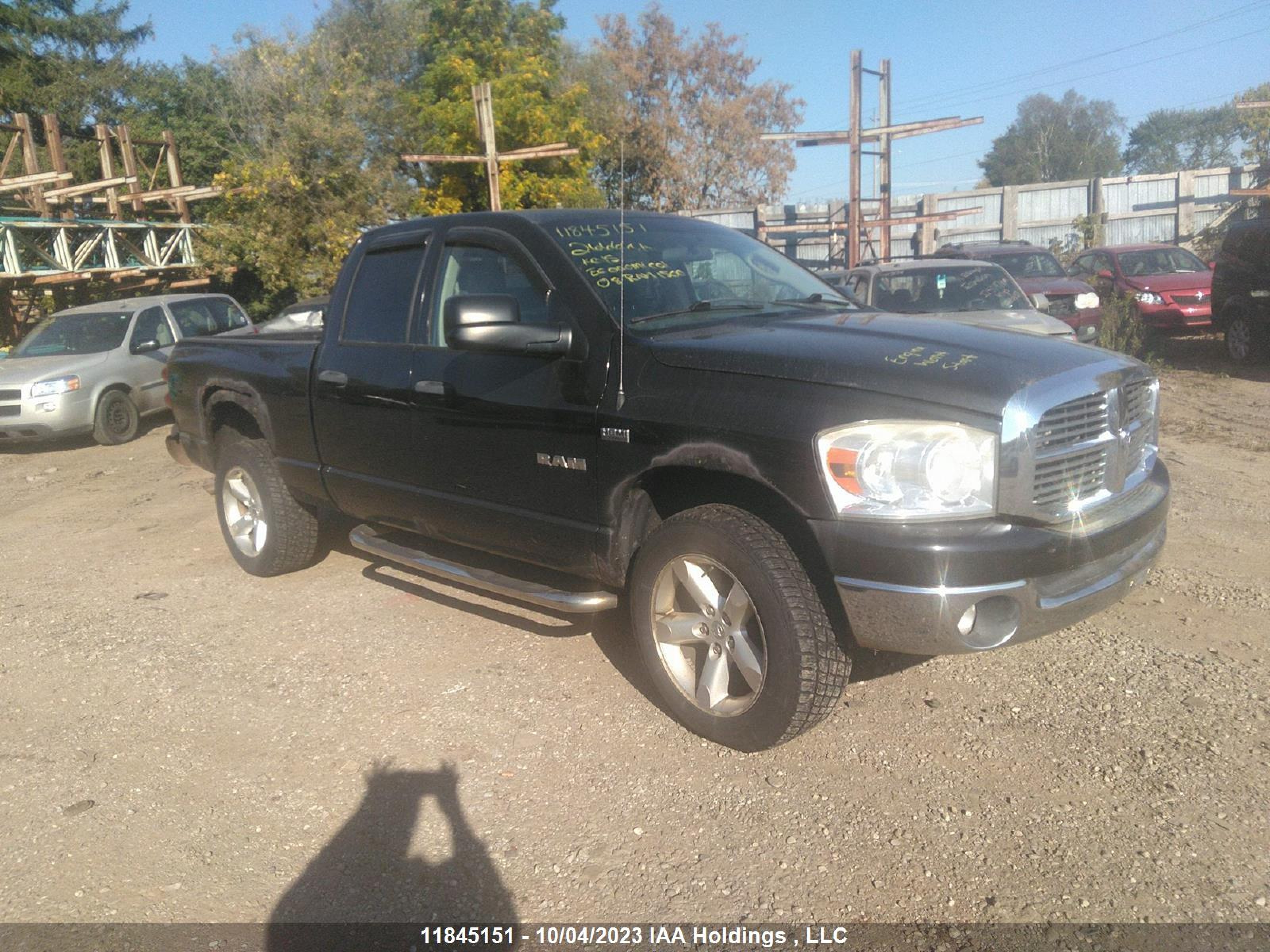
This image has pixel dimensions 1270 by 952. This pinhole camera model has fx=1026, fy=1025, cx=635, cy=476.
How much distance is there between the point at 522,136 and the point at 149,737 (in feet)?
49.4

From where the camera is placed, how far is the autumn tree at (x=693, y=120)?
35.9 meters

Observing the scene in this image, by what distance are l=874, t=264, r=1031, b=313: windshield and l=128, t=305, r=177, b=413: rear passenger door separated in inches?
333

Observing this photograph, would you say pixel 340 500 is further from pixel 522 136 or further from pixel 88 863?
pixel 522 136

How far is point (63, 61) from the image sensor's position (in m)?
33.7

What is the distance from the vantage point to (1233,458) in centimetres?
783

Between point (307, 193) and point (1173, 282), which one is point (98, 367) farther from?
point (1173, 282)

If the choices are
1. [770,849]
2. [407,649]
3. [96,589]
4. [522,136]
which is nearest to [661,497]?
[770,849]

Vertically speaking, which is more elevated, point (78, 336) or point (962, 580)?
point (78, 336)

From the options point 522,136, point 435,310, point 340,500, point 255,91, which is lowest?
point 340,500

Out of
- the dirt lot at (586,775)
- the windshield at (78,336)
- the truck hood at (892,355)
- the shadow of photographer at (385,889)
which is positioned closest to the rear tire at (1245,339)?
the dirt lot at (586,775)

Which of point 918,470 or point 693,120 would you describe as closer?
point 918,470

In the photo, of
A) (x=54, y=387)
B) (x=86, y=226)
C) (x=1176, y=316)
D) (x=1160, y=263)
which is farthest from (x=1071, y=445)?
(x=86, y=226)

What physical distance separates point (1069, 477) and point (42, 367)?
38.8ft

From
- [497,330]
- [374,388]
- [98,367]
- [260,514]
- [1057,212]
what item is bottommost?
[260,514]
